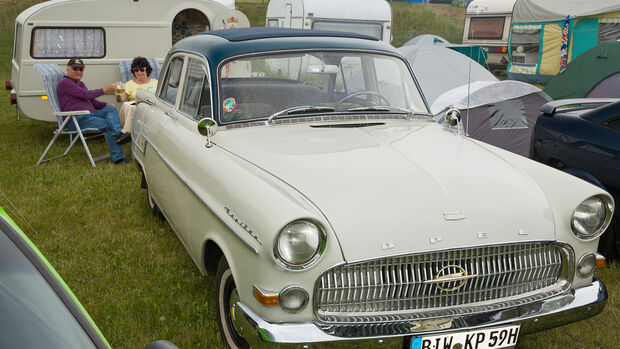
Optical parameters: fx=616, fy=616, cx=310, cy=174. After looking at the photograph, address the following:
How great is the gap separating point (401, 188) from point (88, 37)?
7788mm

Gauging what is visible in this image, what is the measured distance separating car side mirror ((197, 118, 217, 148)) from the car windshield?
16cm

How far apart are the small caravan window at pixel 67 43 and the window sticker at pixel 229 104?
6142 mm

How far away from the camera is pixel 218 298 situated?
3.32 metres

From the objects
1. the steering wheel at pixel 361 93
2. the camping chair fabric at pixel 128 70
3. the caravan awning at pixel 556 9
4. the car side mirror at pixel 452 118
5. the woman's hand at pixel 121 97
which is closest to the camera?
the steering wheel at pixel 361 93

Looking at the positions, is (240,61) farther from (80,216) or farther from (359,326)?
(80,216)

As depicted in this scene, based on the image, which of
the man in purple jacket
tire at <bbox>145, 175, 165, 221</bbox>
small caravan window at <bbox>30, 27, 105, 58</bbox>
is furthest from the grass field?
small caravan window at <bbox>30, 27, 105, 58</bbox>

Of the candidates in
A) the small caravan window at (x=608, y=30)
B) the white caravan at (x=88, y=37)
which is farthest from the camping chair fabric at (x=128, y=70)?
the small caravan window at (x=608, y=30)

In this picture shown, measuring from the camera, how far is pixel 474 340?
2770 millimetres

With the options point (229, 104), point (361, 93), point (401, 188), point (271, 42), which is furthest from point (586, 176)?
point (229, 104)

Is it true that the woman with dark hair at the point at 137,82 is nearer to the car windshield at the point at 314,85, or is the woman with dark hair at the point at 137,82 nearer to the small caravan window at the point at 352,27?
the car windshield at the point at 314,85

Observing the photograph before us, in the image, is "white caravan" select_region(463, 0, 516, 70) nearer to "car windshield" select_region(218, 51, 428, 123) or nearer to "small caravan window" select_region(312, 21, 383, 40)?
"small caravan window" select_region(312, 21, 383, 40)

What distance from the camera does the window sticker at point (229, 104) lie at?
4.00 meters

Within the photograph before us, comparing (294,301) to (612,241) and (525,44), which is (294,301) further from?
(525,44)

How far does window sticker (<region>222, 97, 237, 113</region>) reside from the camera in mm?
3995
